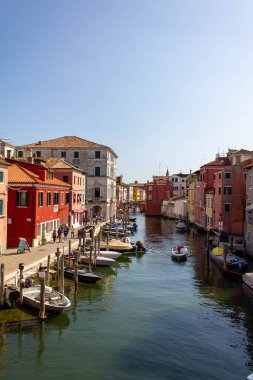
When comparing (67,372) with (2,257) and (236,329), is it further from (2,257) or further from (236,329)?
(2,257)

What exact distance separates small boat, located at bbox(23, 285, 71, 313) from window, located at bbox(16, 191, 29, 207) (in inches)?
502

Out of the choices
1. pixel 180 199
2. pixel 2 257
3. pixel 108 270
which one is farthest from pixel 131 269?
pixel 180 199

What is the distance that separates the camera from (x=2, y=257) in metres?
25.6

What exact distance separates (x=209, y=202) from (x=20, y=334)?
41.5 metres

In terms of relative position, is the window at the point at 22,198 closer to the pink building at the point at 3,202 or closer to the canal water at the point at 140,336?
the pink building at the point at 3,202

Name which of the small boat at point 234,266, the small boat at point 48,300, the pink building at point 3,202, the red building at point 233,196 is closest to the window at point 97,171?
the red building at point 233,196

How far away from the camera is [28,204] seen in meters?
31.0

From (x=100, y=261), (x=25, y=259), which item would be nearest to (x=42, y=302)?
(x=25, y=259)

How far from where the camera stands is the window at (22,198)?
3092cm

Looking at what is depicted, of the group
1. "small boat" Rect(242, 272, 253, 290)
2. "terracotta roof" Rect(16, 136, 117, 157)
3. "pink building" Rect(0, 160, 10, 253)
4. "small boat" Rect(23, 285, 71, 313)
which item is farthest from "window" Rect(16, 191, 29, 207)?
"terracotta roof" Rect(16, 136, 117, 157)

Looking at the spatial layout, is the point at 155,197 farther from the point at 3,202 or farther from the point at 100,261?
the point at 3,202

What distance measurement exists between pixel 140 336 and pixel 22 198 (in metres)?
18.2

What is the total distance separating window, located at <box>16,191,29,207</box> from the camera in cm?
3092

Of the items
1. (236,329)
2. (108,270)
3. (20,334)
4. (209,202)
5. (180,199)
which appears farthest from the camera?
(180,199)
